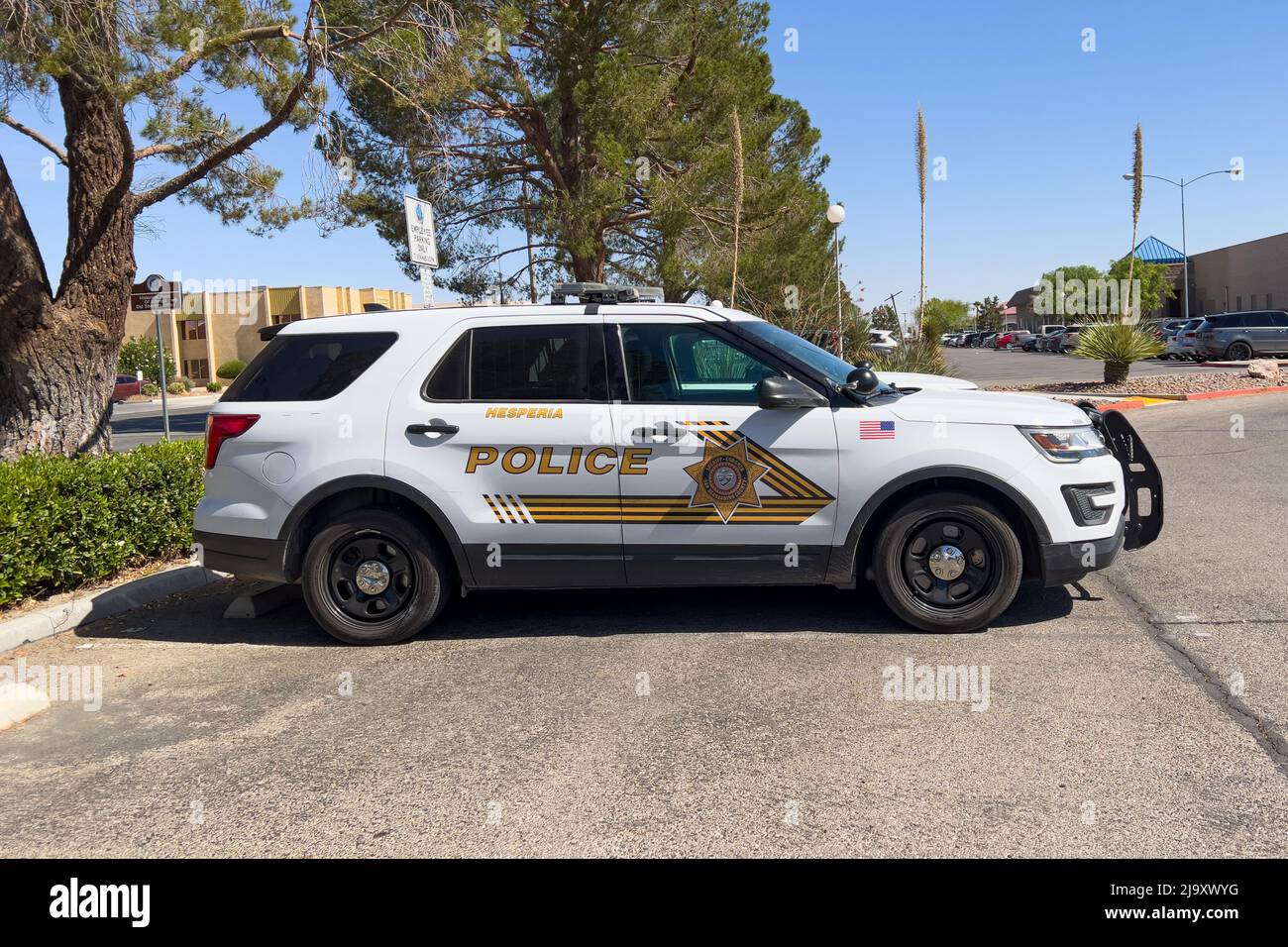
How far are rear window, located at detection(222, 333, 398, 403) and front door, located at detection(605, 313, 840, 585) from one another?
150 cm

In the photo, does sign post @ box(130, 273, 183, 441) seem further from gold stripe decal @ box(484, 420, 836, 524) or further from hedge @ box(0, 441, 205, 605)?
gold stripe decal @ box(484, 420, 836, 524)

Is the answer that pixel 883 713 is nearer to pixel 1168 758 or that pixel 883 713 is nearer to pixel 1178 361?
pixel 1168 758

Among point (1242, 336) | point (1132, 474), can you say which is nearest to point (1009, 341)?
point (1242, 336)

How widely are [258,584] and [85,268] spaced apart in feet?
15.4

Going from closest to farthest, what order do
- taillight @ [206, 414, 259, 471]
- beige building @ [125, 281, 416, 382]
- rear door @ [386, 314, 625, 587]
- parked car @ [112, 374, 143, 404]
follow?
rear door @ [386, 314, 625, 587] < taillight @ [206, 414, 259, 471] < parked car @ [112, 374, 143, 404] < beige building @ [125, 281, 416, 382]

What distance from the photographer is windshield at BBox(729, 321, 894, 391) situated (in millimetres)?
5727

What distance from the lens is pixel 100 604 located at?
6668 millimetres

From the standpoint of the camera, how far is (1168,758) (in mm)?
3891

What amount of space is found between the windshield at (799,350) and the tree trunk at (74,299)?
22.4 feet

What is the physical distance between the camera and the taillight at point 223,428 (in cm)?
586

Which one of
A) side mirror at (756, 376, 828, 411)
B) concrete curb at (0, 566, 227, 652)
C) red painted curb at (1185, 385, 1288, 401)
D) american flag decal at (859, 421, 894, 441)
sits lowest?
concrete curb at (0, 566, 227, 652)

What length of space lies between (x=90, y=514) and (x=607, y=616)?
3582 mm

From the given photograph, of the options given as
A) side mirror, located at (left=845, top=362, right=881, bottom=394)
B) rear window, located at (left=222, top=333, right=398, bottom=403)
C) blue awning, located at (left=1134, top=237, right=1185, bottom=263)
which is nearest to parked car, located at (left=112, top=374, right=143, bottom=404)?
rear window, located at (left=222, top=333, right=398, bottom=403)
